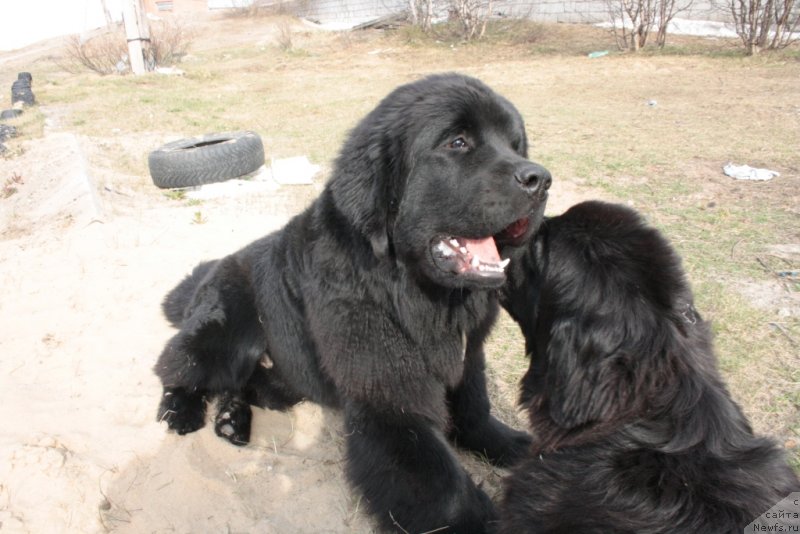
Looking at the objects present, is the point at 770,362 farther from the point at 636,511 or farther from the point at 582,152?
the point at 582,152

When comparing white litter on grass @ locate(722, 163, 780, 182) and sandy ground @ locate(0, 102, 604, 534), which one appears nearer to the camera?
sandy ground @ locate(0, 102, 604, 534)

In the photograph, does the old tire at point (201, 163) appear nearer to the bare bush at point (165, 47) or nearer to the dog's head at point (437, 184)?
the dog's head at point (437, 184)

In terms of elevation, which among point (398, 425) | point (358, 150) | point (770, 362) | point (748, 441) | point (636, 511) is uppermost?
point (358, 150)

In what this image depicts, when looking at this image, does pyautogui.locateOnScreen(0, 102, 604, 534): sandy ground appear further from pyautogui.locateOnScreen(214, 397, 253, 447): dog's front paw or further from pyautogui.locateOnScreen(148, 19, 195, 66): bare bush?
pyautogui.locateOnScreen(148, 19, 195, 66): bare bush

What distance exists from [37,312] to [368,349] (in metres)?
2.80

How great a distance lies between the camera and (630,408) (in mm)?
1630

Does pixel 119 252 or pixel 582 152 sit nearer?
pixel 119 252

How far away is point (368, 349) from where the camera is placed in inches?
90.7

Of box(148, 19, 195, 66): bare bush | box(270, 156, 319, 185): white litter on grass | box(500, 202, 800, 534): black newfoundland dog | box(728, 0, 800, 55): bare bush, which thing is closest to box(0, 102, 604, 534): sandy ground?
box(500, 202, 800, 534): black newfoundland dog

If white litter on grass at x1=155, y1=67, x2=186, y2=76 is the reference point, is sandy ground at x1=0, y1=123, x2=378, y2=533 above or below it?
below

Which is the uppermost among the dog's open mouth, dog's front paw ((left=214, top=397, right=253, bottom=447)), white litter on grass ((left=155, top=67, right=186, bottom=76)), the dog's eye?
the dog's eye

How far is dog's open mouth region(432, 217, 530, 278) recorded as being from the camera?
2125 millimetres

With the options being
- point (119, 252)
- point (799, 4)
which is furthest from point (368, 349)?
point (799, 4)

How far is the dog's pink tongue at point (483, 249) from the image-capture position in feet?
7.24
